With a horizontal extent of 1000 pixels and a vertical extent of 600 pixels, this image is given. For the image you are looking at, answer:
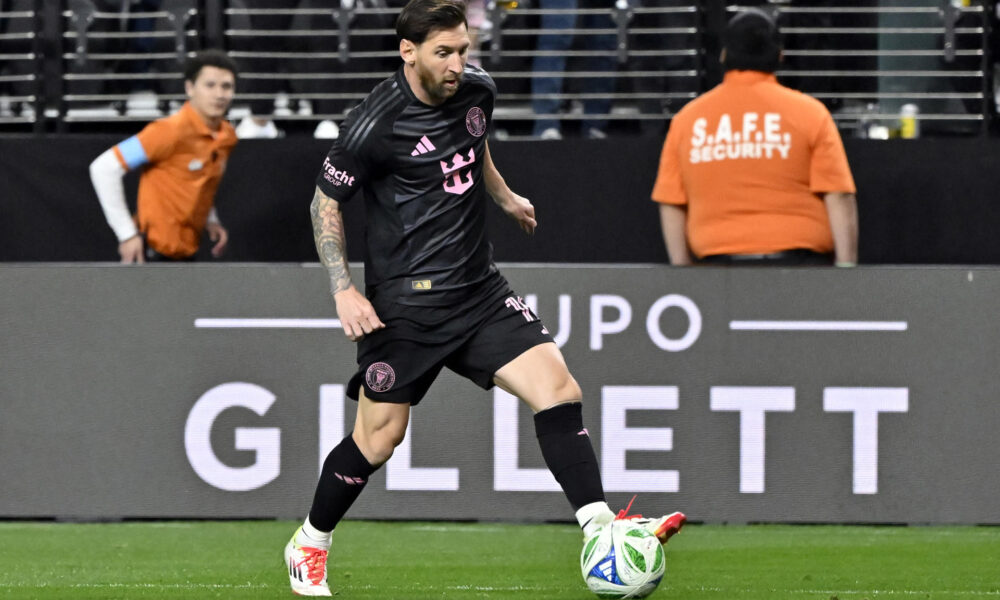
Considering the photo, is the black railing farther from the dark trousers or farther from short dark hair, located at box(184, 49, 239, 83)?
the dark trousers

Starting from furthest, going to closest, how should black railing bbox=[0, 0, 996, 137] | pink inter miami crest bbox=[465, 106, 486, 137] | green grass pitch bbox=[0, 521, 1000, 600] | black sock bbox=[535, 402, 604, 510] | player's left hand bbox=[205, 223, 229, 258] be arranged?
black railing bbox=[0, 0, 996, 137] → player's left hand bbox=[205, 223, 229, 258] → green grass pitch bbox=[0, 521, 1000, 600] → pink inter miami crest bbox=[465, 106, 486, 137] → black sock bbox=[535, 402, 604, 510]

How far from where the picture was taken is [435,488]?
6859 millimetres

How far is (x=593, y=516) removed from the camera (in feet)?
14.8

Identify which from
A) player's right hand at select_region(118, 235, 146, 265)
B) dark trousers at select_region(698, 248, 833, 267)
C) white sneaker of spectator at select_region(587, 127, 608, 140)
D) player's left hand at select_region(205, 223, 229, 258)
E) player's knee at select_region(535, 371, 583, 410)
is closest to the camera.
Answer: player's knee at select_region(535, 371, 583, 410)

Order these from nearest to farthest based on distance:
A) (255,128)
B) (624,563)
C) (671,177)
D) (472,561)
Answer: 1. (624,563)
2. (472,561)
3. (671,177)
4. (255,128)

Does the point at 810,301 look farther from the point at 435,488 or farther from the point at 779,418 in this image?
the point at 435,488

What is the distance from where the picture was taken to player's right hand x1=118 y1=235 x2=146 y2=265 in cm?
764

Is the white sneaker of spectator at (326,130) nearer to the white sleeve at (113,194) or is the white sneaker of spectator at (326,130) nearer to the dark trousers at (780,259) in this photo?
the white sleeve at (113,194)

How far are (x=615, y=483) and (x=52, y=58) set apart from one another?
4741mm

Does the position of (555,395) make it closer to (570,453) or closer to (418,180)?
(570,453)

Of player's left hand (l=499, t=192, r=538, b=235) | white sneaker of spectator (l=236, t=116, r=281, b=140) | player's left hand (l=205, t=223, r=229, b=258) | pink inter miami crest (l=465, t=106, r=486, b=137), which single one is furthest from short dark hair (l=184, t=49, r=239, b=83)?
pink inter miami crest (l=465, t=106, r=486, b=137)

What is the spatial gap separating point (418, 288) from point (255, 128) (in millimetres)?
4693

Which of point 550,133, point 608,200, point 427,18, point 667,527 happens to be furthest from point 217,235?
point 667,527

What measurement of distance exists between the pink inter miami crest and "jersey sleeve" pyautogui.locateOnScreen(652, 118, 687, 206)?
2.38 meters
